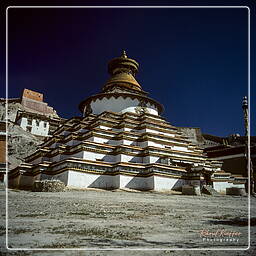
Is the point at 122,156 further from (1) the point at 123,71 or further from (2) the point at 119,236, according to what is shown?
(1) the point at 123,71

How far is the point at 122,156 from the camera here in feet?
58.4

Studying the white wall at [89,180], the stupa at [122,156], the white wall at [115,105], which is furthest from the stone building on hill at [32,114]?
the white wall at [89,180]

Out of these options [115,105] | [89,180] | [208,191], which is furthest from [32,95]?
[208,191]

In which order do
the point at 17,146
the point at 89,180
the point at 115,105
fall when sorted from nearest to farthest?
the point at 89,180 → the point at 115,105 → the point at 17,146

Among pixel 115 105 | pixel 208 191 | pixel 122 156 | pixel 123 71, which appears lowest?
pixel 208 191

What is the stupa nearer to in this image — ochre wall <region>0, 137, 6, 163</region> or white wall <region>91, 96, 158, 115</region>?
white wall <region>91, 96, 158, 115</region>

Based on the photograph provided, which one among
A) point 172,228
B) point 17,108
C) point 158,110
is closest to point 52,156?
point 158,110

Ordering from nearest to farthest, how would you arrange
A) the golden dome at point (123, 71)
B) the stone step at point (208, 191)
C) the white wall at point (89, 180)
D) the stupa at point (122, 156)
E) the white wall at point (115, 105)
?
the white wall at point (89, 180)
the stone step at point (208, 191)
the stupa at point (122, 156)
the white wall at point (115, 105)
the golden dome at point (123, 71)

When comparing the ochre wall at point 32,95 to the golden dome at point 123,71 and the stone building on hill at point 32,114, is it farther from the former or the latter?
the golden dome at point 123,71

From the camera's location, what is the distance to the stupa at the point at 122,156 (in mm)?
16203

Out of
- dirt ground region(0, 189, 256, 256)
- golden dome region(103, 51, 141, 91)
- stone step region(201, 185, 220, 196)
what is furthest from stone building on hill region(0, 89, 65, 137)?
dirt ground region(0, 189, 256, 256)

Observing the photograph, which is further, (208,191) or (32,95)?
(32,95)

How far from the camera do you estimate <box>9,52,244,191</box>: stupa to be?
1620cm

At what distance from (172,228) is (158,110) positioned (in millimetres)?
23429
